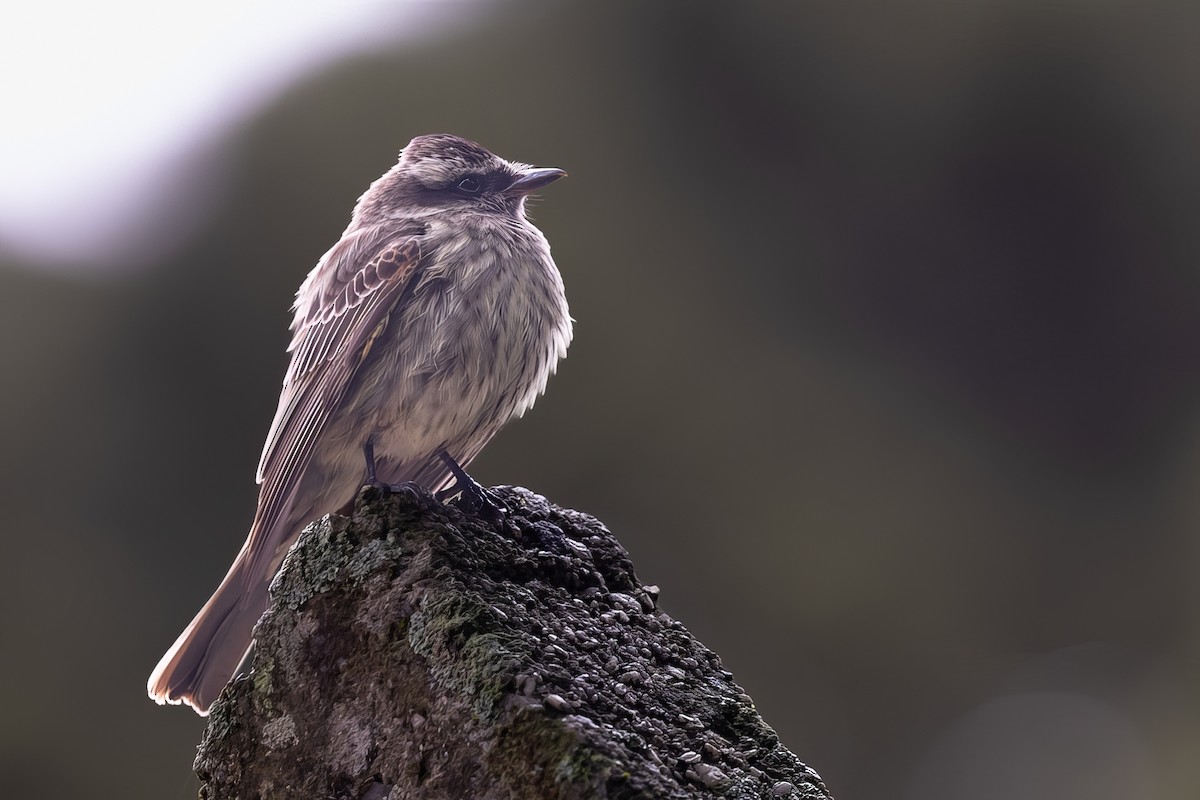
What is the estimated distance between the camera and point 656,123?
8.97m

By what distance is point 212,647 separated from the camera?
3.71 m

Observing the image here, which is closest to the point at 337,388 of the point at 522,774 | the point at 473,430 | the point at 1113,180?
the point at 473,430

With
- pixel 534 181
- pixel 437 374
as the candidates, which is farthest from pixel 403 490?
pixel 534 181

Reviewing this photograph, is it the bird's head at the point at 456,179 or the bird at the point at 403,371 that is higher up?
the bird's head at the point at 456,179

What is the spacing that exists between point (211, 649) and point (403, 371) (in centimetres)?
114

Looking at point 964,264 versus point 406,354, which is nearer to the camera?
point 406,354

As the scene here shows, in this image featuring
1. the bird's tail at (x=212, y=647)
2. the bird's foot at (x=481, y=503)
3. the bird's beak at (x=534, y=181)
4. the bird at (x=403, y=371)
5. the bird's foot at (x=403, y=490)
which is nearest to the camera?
the bird's foot at (x=403, y=490)

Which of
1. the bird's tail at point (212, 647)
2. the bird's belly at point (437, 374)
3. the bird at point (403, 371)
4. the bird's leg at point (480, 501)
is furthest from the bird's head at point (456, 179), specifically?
the bird's tail at point (212, 647)

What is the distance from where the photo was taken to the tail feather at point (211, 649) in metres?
3.68

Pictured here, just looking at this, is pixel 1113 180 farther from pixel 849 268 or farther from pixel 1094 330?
pixel 849 268

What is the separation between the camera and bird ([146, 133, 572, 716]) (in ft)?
13.3

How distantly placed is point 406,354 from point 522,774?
6.43 feet

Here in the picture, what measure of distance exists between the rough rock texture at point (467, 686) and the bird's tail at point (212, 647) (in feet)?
2.08

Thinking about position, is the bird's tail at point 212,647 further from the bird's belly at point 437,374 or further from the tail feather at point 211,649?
the bird's belly at point 437,374
